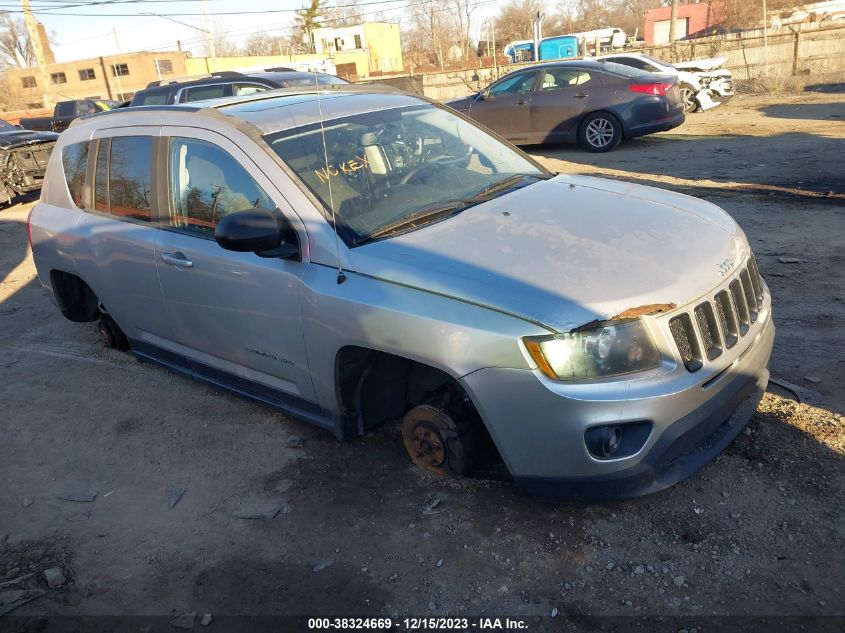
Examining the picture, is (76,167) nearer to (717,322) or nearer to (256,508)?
(256,508)

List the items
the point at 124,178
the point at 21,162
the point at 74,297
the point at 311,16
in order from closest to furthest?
1. the point at 124,178
2. the point at 74,297
3. the point at 21,162
4. the point at 311,16

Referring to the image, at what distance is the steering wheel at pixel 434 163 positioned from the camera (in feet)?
11.8

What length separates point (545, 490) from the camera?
2.77 metres

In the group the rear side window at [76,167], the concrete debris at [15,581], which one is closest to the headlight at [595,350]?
the concrete debris at [15,581]

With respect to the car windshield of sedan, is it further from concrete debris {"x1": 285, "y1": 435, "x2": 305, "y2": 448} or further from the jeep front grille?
concrete debris {"x1": 285, "y1": 435, "x2": 305, "y2": 448}

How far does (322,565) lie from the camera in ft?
9.53

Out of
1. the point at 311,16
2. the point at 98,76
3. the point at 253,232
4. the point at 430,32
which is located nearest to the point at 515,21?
the point at 430,32

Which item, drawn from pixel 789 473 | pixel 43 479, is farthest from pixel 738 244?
pixel 43 479

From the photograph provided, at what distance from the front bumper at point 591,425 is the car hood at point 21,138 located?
1273 cm

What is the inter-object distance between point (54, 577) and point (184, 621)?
756 mm

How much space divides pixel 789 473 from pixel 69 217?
4655mm

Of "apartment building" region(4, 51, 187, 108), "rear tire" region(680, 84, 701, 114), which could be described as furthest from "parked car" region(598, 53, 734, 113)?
"apartment building" region(4, 51, 187, 108)

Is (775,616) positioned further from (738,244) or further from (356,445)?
(356,445)

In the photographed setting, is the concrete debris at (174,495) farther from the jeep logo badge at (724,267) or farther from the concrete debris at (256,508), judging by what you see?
the jeep logo badge at (724,267)
